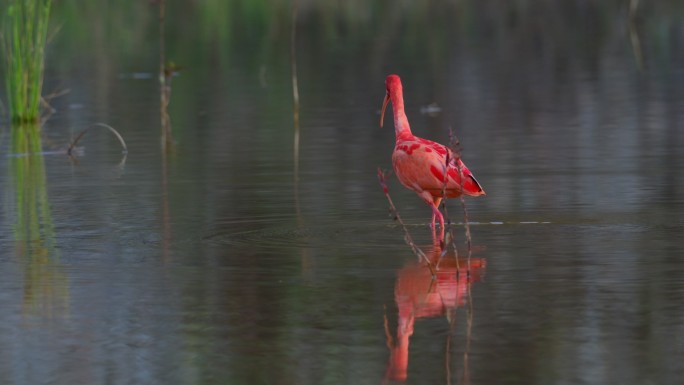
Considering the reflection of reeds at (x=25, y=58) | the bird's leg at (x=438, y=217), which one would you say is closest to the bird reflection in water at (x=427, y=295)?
the bird's leg at (x=438, y=217)

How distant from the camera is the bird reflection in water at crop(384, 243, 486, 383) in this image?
771cm

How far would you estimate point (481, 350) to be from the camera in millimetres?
7746

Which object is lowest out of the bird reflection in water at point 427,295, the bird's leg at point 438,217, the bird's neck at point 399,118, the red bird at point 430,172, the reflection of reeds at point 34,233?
the reflection of reeds at point 34,233

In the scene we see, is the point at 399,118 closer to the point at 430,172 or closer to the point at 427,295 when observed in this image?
the point at 430,172

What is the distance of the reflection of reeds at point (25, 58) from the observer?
19703 mm

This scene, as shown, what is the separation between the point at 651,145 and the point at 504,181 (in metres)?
3.19

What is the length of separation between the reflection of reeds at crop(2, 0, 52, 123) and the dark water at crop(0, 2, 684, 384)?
1.79 feet

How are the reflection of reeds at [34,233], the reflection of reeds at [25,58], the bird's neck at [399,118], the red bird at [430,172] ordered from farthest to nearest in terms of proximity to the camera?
1. the reflection of reeds at [25,58]
2. the bird's neck at [399,118]
3. the red bird at [430,172]
4. the reflection of reeds at [34,233]

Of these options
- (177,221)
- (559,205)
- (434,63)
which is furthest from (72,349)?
(434,63)

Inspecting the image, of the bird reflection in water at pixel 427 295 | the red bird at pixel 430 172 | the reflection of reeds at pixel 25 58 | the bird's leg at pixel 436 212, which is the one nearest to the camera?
the bird reflection in water at pixel 427 295

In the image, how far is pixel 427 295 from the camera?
9.20 m

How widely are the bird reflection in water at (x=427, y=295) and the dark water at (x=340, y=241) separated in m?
0.03

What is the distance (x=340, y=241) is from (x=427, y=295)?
7.37 feet

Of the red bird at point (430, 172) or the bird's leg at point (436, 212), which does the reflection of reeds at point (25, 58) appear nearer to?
the red bird at point (430, 172)
